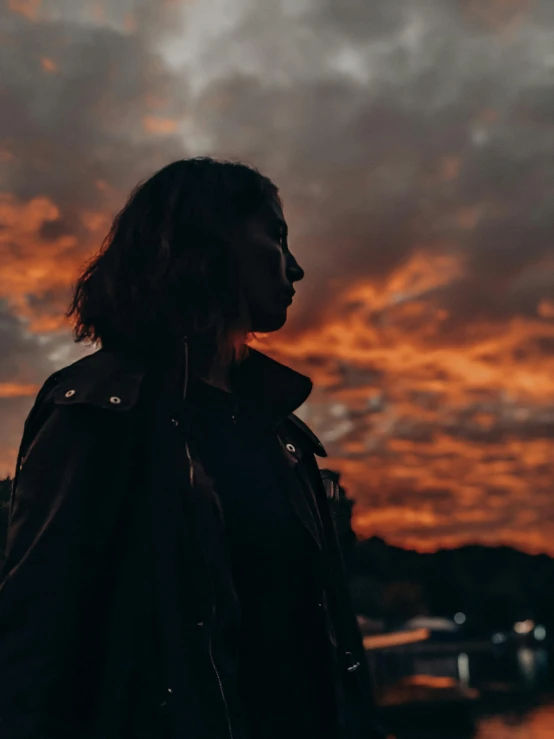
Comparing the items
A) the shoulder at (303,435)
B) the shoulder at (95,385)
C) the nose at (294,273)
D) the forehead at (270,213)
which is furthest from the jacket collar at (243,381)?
the forehead at (270,213)

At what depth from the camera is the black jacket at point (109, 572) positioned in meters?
2.38

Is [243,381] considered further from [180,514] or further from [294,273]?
[180,514]

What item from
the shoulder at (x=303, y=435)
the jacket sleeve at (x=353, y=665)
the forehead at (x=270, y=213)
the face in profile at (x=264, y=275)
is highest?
the forehead at (x=270, y=213)

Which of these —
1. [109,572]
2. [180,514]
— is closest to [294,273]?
[180,514]

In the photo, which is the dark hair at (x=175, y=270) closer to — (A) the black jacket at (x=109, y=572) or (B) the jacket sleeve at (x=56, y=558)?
(A) the black jacket at (x=109, y=572)

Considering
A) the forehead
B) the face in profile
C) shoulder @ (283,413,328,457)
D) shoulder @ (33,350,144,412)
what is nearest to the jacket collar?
shoulder @ (33,350,144,412)

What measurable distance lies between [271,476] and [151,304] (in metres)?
0.73

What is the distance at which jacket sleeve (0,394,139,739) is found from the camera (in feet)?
7.56

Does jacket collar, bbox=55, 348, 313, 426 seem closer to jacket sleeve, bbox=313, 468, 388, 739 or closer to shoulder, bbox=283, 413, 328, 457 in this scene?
shoulder, bbox=283, 413, 328, 457

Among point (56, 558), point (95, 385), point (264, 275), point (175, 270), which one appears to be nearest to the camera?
point (56, 558)

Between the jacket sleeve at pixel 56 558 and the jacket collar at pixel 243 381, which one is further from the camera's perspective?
the jacket collar at pixel 243 381

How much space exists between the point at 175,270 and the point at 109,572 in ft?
3.71

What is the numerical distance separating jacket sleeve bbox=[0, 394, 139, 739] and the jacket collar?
90 mm

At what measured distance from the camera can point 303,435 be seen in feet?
12.0
